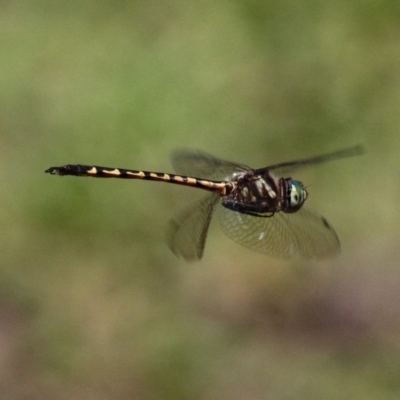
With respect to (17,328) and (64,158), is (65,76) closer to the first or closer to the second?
(64,158)

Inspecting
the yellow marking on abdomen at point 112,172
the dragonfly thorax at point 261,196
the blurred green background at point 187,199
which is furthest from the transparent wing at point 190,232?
the blurred green background at point 187,199

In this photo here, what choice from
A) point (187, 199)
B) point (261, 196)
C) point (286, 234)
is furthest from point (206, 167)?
point (187, 199)

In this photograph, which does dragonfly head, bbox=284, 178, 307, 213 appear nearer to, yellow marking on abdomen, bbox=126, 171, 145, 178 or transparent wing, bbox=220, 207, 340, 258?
transparent wing, bbox=220, 207, 340, 258

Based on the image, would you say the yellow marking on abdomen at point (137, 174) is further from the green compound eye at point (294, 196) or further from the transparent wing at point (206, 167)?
the green compound eye at point (294, 196)

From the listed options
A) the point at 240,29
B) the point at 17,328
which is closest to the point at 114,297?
the point at 17,328

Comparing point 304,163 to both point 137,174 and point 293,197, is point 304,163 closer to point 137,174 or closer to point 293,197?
point 293,197
